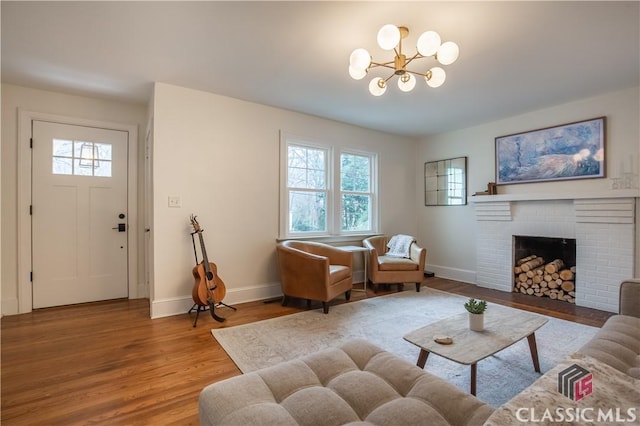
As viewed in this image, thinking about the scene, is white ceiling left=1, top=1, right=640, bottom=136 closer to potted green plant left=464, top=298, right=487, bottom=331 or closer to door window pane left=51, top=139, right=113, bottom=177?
door window pane left=51, top=139, right=113, bottom=177

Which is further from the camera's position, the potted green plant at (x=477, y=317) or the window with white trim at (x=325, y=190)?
the window with white trim at (x=325, y=190)

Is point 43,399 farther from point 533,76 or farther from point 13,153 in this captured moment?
point 533,76

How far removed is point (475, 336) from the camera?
1785 mm

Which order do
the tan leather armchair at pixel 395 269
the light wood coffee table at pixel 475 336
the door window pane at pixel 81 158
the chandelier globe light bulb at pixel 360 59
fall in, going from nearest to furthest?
the light wood coffee table at pixel 475 336
the chandelier globe light bulb at pixel 360 59
the door window pane at pixel 81 158
the tan leather armchair at pixel 395 269

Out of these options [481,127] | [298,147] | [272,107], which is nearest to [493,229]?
[481,127]

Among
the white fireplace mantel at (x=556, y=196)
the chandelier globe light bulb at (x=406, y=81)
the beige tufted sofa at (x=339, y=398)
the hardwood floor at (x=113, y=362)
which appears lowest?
the hardwood floor at (x=113, y=362)

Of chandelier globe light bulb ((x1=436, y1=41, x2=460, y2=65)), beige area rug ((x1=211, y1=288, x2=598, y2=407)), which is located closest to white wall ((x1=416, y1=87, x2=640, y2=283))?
beige area rug ((x1=211, y1=288, x2=598, y2=407))

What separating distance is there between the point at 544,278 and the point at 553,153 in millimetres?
1630

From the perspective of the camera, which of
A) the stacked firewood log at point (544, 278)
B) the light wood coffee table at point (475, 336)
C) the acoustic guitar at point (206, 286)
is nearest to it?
the light wood coffee table at point (475, 336)

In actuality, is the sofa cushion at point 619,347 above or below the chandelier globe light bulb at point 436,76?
below

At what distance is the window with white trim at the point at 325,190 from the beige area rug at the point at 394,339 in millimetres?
1290

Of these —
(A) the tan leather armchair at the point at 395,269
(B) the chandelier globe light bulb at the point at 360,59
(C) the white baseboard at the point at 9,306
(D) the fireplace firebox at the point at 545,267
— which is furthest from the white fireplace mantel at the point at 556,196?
(C) the white baseboard at the point at 9,306

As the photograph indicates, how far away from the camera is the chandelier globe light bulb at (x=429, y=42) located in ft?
6.15

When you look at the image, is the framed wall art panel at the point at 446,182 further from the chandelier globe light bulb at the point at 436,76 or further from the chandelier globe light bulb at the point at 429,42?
the chandelier globe light bulb at the point at 429,42
